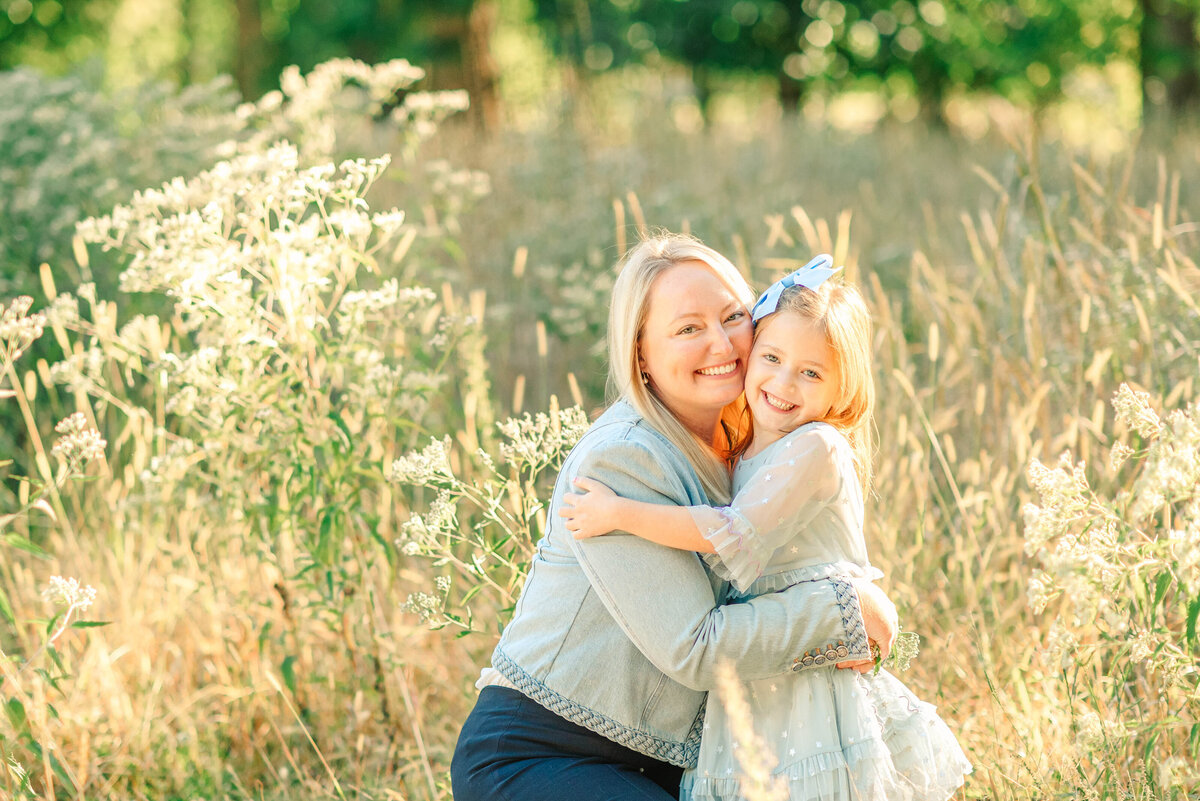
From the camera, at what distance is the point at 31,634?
11.3 ft

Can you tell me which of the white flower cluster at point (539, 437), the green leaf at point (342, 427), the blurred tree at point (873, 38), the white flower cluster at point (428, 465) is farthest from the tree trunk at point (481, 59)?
the white flower cluster at point (428, 465)

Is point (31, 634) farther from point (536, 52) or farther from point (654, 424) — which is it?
point (536, 52)

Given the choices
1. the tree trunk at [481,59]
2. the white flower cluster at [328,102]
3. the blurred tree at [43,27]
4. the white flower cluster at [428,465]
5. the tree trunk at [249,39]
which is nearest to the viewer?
the white flower cluster at [428,465]

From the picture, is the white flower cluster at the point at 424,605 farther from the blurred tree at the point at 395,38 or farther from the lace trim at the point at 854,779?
the blurred tree at the point at 395,38


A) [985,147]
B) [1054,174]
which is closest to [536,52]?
[985,147]

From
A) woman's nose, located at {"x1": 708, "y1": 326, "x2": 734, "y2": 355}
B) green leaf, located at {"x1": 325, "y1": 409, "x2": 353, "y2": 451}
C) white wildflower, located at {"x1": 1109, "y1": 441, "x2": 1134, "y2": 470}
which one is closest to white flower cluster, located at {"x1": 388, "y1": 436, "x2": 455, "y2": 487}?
green leaf, located at {"x1": 325, "y1": 409, "x2": 353, "y2": 451}

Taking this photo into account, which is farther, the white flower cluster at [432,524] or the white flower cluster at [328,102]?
the white flower cluster at [328,102]

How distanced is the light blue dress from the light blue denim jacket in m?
0.08

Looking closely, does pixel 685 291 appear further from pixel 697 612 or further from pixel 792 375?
pixel 697 612

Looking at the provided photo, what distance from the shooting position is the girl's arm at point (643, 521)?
78.8 inches

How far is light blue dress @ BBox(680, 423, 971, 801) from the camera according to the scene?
2.00 m

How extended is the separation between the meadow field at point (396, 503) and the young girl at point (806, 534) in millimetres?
345

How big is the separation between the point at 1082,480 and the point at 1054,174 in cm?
563

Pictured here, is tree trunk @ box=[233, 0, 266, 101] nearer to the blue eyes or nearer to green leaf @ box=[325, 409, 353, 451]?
green leaf @ box=[325, 409, 353, 451]
